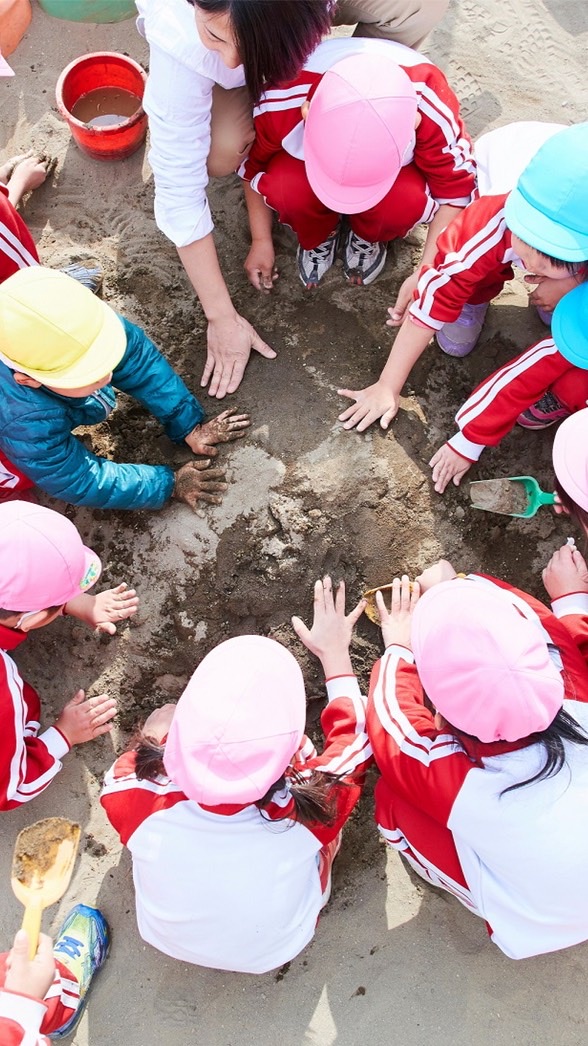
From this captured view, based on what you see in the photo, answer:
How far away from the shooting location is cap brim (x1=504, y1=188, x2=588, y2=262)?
1.58 m

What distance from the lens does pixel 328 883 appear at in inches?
72.9

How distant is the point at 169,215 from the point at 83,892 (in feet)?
5.43

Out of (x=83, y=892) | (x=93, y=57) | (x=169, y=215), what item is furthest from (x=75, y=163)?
(x=83, y=892)

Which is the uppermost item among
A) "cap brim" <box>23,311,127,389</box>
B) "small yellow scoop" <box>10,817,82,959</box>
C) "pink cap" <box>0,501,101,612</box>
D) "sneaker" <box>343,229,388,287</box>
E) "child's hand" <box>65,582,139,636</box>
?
"cap brim" <box>23,311,127,389</box>

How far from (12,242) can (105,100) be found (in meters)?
0.73

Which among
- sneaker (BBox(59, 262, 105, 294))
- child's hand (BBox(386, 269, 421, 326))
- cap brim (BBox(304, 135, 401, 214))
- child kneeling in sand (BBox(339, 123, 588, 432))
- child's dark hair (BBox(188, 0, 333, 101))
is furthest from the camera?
sneaker (BBox(59, 262, 105, 294))

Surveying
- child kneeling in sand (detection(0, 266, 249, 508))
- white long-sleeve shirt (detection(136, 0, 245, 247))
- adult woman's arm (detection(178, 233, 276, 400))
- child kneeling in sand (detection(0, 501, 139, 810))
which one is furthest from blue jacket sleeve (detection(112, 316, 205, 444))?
child kneeling in sand (detection(0, 501, 139, 810))

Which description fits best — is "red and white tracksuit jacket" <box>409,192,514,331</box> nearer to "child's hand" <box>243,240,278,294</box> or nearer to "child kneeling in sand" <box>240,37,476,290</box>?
"child kneeling in sand" <box>240,37,476,290</box>

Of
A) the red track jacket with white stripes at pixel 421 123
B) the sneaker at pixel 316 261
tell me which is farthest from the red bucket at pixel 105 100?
the sneaker at pixel 316 261

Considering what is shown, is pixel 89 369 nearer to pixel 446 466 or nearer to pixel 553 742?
pixel 446 466

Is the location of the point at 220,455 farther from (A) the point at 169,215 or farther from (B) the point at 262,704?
(B) the point at 262,704

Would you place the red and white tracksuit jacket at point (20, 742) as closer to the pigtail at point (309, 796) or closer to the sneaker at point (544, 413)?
the pigtail at point (309, 796)

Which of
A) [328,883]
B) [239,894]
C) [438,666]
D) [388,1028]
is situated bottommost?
[388,1028]

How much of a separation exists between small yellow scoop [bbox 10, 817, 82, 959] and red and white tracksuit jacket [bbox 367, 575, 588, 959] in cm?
79
